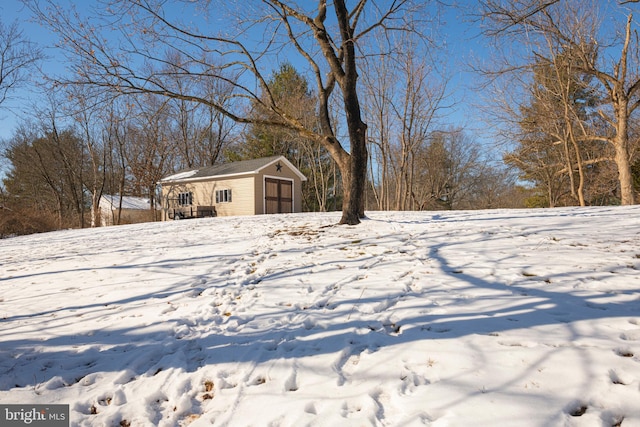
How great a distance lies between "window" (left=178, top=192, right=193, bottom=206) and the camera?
2134 cm

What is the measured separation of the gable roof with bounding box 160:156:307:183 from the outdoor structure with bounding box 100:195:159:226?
22.2ft

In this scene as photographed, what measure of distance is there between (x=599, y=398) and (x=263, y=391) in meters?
1.93

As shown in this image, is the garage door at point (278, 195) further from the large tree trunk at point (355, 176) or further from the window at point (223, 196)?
the large tree trunk at point (355, 176)

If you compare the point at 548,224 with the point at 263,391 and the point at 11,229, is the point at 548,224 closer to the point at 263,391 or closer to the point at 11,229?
the point at 263,391

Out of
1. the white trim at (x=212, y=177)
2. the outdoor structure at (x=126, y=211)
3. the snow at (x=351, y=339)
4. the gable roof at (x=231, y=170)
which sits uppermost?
the gable roof at (x=231, y=170)

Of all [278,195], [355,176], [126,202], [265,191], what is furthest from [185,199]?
[355,176]

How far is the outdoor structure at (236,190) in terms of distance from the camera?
60.9 ft

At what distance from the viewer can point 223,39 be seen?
7531 millimetres

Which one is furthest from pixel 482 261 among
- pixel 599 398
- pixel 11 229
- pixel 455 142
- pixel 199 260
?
pixel 455 142

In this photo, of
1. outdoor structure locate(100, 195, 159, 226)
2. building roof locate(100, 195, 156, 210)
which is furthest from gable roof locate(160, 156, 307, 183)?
building roof locate(100, 195, 156, 210)

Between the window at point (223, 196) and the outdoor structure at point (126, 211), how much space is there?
9.72 metres

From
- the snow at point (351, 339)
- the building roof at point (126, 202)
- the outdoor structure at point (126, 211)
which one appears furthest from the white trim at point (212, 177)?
the snow at point (351, 339)

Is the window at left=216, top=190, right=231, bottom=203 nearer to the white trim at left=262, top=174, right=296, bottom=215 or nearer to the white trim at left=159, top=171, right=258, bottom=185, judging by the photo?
the white trim at left=159, top=171, right=258, bottom=185

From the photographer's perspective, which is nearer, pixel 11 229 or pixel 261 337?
pixel 261 337
